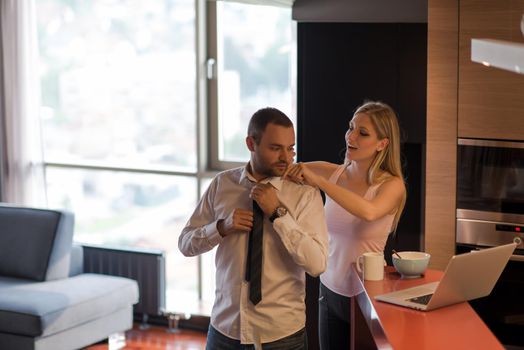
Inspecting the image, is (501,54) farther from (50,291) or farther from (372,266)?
(50,291)

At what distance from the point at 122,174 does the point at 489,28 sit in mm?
3110

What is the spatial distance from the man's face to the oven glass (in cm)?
134

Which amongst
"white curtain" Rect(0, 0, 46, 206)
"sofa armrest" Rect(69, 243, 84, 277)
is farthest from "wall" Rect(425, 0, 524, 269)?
"white curtain" Rect(0, 0, 46, 206)

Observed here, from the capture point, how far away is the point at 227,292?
10.1 ft

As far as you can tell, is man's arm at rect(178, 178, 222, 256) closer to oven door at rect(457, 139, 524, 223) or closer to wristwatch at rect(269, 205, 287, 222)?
wristwatch at rect(269, 205, 287, 222)

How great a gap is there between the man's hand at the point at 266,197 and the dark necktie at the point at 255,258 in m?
0.06

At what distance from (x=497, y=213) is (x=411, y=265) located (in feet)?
3.06

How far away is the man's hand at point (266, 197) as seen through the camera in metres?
2.95

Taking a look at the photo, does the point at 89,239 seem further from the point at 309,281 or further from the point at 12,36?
the point at 309,281

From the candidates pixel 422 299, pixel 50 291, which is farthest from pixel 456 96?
pixel 50 291

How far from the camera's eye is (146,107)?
6160mm

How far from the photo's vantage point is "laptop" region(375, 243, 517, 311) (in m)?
2.83

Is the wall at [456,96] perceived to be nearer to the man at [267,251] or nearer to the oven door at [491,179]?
the oven door at [491,179]

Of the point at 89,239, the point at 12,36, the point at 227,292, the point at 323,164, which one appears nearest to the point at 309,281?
the point at 323,164
